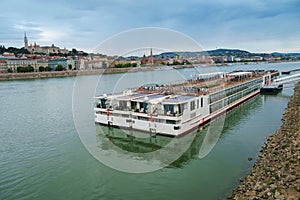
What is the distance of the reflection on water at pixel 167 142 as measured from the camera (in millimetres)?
13675

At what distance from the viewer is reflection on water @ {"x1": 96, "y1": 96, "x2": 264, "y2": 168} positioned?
44.9ft

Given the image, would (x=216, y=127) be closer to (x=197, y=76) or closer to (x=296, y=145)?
(x=296, y=145)

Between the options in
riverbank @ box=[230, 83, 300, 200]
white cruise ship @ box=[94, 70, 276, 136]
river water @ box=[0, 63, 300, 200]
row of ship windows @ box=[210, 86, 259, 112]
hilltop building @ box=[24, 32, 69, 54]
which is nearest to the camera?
riverbank @ box=[230, 83, 300, 200]

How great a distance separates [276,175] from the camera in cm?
911

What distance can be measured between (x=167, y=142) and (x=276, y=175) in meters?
7.15

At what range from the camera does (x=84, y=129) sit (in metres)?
18.2

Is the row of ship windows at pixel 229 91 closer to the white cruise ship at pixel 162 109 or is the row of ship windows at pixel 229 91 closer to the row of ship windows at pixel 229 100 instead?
the white cruise ship at pixel 162 109

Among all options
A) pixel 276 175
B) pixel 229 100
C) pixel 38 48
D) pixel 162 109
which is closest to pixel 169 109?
pixel 162 109

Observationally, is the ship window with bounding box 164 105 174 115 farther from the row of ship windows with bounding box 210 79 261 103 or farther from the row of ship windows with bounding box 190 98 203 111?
the row of ship windows with bounding box 210 79 261 103

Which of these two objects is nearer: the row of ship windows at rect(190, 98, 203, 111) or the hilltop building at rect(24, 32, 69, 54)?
the row of ship windows at rect(190, 98, 203, 111)

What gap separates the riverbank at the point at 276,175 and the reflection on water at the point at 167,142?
10.9ft

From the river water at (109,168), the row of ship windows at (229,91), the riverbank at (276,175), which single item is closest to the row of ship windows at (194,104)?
the river water at (109,168)

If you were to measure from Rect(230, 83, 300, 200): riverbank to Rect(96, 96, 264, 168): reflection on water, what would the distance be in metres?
3.33

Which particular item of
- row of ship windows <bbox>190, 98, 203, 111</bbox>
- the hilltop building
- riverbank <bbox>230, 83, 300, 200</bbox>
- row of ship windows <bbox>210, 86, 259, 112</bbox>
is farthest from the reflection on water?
the hilltop building
